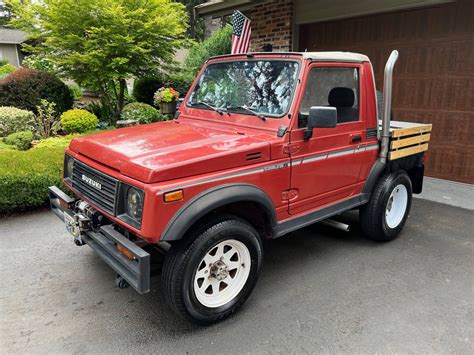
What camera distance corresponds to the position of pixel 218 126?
12.0ft

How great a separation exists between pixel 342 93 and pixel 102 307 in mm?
3000

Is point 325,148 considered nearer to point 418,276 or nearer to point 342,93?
point 342,93

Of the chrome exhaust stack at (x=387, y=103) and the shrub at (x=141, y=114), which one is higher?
the chrome exhaust stack at (x=387, y=103)

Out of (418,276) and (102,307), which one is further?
(418,276)

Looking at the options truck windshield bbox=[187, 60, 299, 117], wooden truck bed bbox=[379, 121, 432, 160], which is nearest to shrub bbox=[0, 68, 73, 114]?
truck windshield bbox=[187, 60, 299, 117]

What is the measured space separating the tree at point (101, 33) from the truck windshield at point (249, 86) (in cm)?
510

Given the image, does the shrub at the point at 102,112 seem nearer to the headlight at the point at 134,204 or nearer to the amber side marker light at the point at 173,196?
the headlight at the point at 134,204

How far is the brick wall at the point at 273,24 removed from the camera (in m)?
8.57

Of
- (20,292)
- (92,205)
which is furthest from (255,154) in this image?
(20,292)

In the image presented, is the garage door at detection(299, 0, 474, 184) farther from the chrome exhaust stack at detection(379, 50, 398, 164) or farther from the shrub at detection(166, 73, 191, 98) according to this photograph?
the shrub at detection(166, 73, 191, 98)

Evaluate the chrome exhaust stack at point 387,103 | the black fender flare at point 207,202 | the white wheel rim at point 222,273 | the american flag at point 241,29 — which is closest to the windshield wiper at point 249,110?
the black fender flare at point 207,202

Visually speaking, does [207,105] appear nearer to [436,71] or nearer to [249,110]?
[249,110]

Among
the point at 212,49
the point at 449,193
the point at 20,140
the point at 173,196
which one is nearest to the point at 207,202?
the point at 173,196

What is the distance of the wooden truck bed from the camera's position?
4.13 metres
